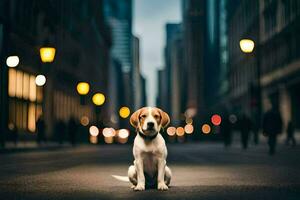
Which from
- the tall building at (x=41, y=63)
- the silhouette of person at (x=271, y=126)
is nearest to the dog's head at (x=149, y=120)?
the silhouette of person at (x=271, y=126)

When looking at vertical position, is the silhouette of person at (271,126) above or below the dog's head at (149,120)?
below

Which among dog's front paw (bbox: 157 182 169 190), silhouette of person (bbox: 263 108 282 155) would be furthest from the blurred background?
dog's front paw (bbox: 157 182 169 190)

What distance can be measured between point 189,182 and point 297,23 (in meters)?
Answer: 32.2

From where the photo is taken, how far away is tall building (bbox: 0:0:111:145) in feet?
129

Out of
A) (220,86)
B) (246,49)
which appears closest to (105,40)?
(220,86)

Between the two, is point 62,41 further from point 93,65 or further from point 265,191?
point 265,191

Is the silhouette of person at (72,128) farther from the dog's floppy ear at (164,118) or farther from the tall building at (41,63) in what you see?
the dog's floppy ear at (164,118)

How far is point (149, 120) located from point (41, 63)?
28.7m

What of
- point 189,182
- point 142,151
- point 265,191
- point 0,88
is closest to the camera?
point 142,151

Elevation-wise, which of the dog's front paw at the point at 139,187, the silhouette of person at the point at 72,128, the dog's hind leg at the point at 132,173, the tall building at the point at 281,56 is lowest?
the silhouette of person at the point at 72,128

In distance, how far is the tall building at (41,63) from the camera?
39.2m

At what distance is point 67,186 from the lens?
9430 mm

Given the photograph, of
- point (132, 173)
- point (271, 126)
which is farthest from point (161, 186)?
point (271, 126)

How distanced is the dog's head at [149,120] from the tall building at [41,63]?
1888 cm
